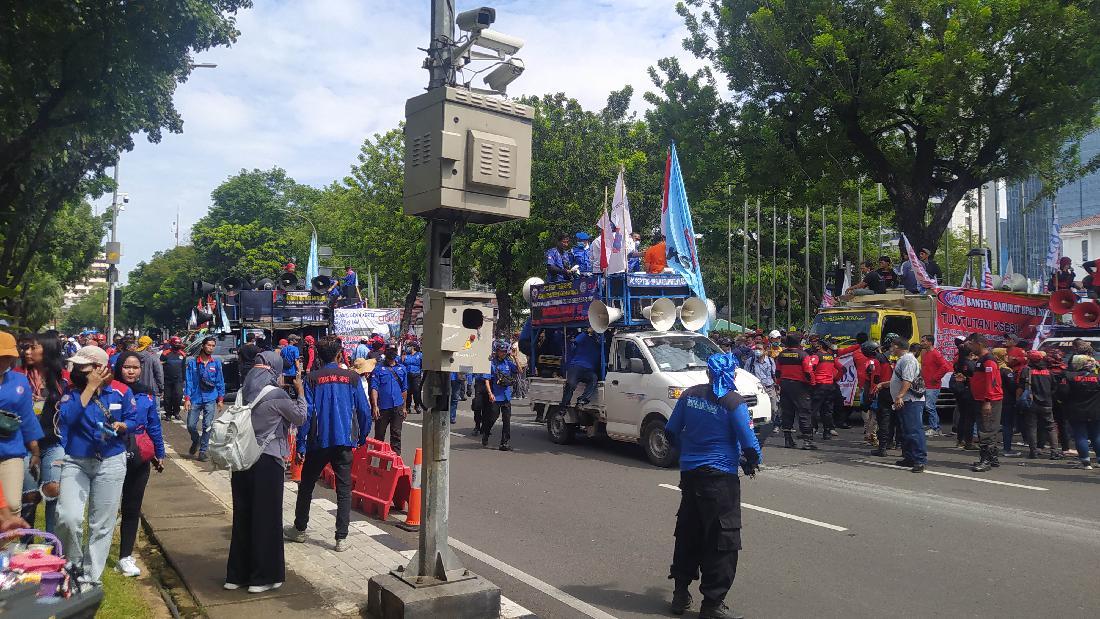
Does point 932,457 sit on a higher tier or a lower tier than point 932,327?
lower

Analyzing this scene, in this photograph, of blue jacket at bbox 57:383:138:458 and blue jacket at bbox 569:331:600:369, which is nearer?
blue jacket at bbox 57:383:138:458

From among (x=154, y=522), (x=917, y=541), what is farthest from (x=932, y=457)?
(x=154, y=522)

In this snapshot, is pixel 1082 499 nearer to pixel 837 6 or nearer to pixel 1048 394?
pixel 1048 394

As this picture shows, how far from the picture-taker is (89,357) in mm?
5648

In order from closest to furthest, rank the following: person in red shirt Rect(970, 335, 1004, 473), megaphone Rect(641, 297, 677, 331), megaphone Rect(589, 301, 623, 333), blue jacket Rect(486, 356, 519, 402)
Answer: person in red shirt Rect(970, 335, 1004, 473)
megaphone Rect(641, 297, 677, 331)
megaphone Rect(589, 301, 623, 333)
blue jacket Rect(486, 356, 519, 402)

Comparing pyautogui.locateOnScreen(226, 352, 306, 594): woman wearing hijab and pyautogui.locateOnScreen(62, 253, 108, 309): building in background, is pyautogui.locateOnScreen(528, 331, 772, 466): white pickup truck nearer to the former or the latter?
pyautogui.locateOnScreen(226, 352, 306, 594): woman wearing hijab

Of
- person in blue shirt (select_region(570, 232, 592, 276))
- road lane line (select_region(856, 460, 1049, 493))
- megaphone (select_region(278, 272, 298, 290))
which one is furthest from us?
megaphone (select_region(278, 272, 298, 290))

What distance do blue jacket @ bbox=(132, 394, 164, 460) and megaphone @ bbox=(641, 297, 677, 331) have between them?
25.1ft

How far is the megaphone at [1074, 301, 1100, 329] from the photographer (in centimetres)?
1568

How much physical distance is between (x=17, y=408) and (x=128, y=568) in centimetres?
164

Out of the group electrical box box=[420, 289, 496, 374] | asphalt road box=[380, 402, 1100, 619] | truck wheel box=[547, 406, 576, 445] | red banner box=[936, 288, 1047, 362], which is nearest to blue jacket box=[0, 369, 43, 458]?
electrical box box=[420, 289, 496, 374]

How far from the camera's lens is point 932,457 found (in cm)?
1267

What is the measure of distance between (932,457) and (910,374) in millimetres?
2082

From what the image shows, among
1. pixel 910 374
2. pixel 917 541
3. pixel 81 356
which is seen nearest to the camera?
pixel 81 356
